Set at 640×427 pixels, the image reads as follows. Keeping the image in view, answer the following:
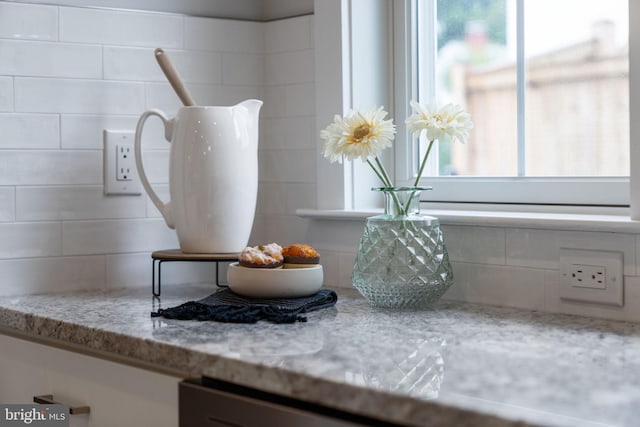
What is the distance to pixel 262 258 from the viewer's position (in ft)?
5.40

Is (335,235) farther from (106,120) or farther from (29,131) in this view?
(29,131)

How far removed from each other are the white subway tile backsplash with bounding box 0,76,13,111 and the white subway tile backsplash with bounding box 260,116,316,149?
617mm

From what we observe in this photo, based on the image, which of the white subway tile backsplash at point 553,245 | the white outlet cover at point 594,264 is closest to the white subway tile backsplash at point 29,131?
the white subway tile backsplash at point 553,245

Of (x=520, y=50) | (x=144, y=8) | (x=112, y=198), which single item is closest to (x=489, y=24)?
(x=520, y=50)

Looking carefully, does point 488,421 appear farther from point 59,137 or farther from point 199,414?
point 59,137

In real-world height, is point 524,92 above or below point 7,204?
above

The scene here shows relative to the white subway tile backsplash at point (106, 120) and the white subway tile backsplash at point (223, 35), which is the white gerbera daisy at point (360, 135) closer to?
the white subway tile backsplash at point (106, 120)

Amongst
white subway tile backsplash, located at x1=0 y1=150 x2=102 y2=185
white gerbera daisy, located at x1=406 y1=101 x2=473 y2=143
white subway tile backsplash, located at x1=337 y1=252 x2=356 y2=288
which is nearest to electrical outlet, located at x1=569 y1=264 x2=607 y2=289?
white gerbera daisy, located at x1=406 y1=101 x2=473 y2=143

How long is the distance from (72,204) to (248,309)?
0.62 metres

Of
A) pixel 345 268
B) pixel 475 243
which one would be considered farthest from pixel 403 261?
pixel 345 268

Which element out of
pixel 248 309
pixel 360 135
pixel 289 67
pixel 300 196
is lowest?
pixel 248 309

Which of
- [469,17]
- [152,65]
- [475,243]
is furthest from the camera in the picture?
[152,65]

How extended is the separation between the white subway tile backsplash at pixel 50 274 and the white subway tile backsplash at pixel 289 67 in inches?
24.3

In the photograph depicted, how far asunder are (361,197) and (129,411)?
32.8 inches
